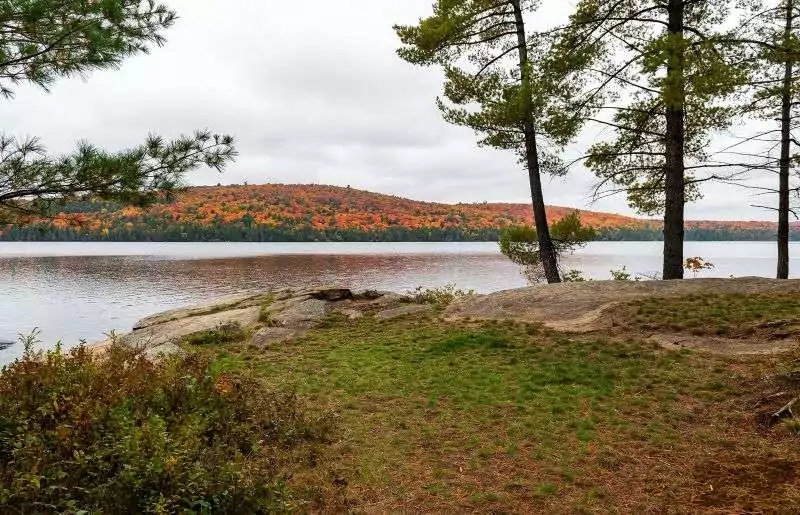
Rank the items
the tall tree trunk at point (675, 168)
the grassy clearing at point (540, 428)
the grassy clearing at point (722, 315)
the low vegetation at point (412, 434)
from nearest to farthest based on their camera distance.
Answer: the low vegetation at point (412, 434)
the grassy clearing at point (540, 428)
the grassy clearing at point (722, 315)
the tall tree trunk at point (675, 168)

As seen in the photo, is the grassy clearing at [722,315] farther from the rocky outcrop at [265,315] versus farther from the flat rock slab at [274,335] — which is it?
the flat rock slab at [274,335]

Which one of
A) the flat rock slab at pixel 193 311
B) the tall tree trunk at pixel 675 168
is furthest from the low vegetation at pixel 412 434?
the flat rock slab at pixel 193 311

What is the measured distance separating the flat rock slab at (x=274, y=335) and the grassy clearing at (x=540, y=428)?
3.97ft

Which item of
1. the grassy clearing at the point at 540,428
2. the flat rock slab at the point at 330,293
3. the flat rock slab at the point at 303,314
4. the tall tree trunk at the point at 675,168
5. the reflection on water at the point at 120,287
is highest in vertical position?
the tall tree trunk at the point at 675,168

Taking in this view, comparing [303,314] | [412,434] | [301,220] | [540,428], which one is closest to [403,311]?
[303,314]

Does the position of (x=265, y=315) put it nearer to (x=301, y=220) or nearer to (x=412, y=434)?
(x=412, y=434)

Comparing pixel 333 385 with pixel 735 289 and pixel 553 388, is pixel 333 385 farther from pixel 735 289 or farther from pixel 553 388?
pixel 735 289

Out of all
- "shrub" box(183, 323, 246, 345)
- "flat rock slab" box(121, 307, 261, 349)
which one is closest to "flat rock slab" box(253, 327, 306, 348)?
"shrub" box(183, 323, 246, 345)

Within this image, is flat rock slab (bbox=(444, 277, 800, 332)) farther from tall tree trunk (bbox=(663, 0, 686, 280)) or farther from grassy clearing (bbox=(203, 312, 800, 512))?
grassy clearing (bbox=(203, 312, 800, 512))

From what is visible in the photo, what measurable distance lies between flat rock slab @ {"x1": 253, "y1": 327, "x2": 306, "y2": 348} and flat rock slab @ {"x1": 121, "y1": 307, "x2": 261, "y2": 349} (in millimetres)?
1075

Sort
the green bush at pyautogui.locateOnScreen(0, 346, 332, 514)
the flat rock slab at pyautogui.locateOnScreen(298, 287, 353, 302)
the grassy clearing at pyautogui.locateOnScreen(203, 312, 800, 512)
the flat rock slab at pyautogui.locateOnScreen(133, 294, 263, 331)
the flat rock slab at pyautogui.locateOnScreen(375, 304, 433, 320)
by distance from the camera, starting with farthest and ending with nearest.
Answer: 1. the flat rock slab at pyautogui.locateOnScreen(298, 287, 353, 302)
2. the flat rock slab at pyautogui.locateOnScreen(133, 294, 263, 331)
3. the flat rock slab at pyautogui.locateOnScreen(375, 304, 433, 320)
4. the grassy clearing at pyautogui.locateOnScreen(203, 312, 800, 512)
5. the green bush at pyautogui.locateOnScreen(0, 346, 332, 514)

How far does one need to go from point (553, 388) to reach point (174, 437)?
18.9ft

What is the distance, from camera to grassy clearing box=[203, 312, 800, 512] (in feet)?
16.3

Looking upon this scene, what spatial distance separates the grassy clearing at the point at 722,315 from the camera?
10.2 m
